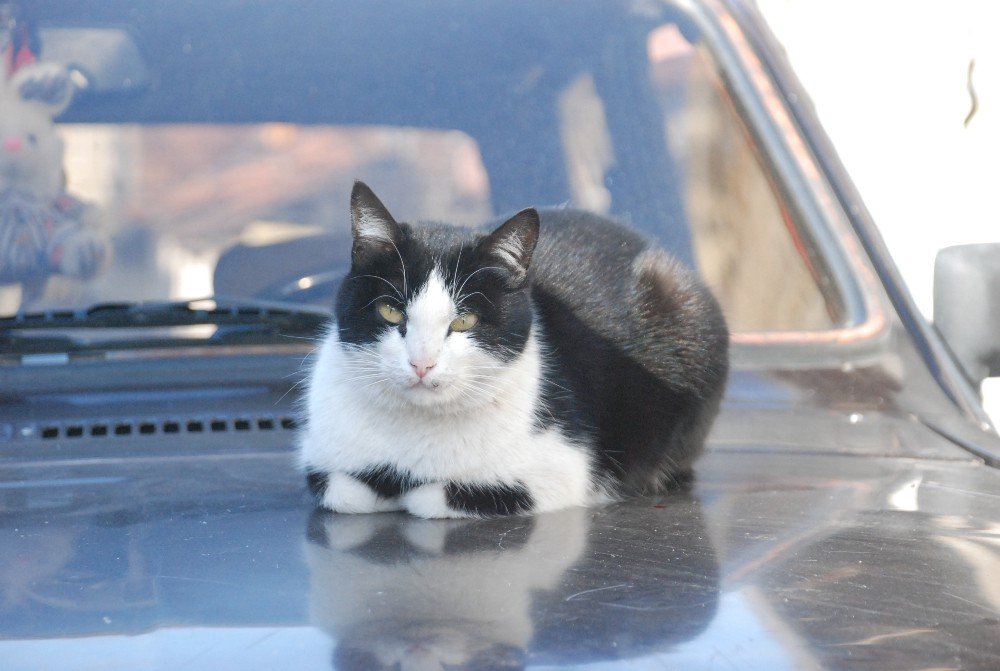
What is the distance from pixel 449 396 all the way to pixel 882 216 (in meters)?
4.12

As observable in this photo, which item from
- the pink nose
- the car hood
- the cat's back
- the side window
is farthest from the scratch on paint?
the pink nose

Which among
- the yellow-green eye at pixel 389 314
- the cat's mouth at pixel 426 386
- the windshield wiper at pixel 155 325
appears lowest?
the windshield wiper at pixel 155 325

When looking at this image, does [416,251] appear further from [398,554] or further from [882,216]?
[882,216]

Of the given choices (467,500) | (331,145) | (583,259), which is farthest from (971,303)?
(331,145)

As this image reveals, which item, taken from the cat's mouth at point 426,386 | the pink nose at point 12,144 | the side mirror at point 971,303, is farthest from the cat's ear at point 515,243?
the pink nose at point 12,144

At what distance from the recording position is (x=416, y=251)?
1.75m

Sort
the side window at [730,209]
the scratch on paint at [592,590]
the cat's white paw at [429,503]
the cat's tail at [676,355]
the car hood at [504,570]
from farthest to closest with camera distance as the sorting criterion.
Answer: the side window at [730,209], the cat's tail at [676,355], the cat's white paw at [429,503], the scratch on paint at [592,590], the car hood at [504,570]

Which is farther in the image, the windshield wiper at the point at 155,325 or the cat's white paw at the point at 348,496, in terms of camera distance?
the windshield wiper at the point at 155,325

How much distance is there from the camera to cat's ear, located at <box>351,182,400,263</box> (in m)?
1.68

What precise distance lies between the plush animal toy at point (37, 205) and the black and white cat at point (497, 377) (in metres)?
0.50

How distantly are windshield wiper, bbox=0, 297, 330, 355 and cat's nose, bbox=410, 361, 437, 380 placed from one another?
36 centimetres

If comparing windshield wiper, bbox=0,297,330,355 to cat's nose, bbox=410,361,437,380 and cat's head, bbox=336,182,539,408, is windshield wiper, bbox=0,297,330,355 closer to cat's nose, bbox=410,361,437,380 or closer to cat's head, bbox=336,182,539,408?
cat's head, bbox=336,182,539,408

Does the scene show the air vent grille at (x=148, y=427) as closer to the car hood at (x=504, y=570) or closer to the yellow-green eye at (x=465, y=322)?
the car hood at (x=504, y=570)

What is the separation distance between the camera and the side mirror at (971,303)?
1.75m
